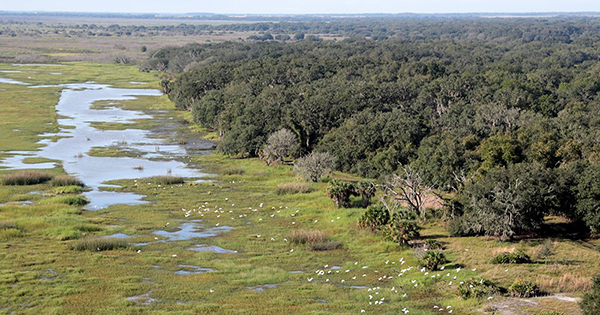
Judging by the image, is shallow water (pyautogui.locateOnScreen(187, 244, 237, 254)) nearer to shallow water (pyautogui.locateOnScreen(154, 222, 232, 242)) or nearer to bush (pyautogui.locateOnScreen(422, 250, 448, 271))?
shallow water (pyautogui.locateOnScreen(154, 222, 232, 242))

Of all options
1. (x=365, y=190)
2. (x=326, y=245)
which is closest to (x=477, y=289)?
(x=326, y=245)

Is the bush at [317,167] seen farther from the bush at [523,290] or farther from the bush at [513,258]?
the bush at [523,290]

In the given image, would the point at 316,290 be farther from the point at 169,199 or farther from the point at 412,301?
the point at 169,199

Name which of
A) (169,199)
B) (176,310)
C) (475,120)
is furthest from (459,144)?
(176,310)

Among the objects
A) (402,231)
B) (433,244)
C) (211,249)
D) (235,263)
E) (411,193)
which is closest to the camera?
(235,263)

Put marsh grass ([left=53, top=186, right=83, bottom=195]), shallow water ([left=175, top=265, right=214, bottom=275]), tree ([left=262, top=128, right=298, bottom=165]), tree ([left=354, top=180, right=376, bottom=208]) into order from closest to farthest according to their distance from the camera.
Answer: shallow water ([left=175, top=265, right=214, bottom=275]) → tree ([left=354, top=180, right=376, bottom=208]) → marsh grass ([left=53, top=186, right=83, bottom=195]) → tree ([left=262, top=128, right=298, bottom=165])

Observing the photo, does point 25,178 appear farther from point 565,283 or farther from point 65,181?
point 565,283

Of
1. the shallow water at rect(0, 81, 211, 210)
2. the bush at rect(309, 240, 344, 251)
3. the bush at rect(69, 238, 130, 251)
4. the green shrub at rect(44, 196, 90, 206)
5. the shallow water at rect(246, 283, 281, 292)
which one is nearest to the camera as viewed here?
the shallow water at rect(246, 283, 281, 292)

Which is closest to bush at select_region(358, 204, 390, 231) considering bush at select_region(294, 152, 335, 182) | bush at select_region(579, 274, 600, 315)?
bush at select_region(579, 274, 600, 315)
